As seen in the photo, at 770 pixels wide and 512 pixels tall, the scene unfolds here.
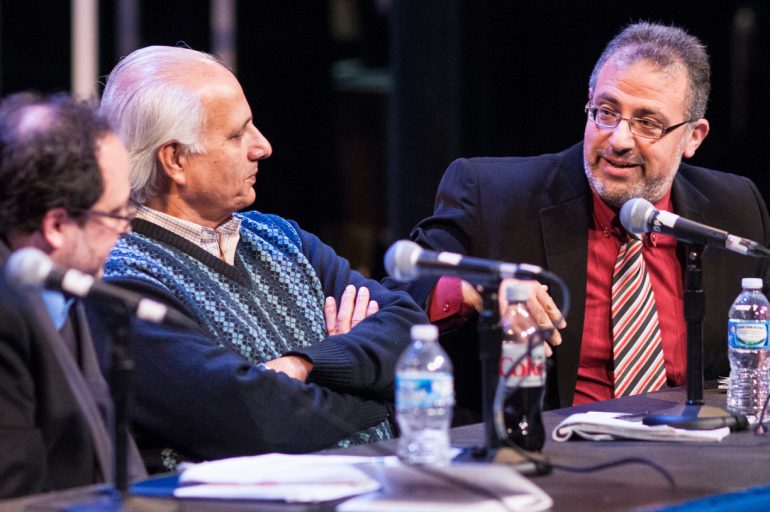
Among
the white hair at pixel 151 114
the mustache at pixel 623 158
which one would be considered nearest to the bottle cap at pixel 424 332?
the white hair at pixel 151 114

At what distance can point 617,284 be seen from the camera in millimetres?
3447

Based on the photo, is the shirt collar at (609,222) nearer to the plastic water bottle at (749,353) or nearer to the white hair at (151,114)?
the plastic water bottle at (749,353)

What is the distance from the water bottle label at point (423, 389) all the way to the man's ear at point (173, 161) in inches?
44.4

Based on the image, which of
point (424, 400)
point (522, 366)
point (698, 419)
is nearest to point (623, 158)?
point (698, 419)

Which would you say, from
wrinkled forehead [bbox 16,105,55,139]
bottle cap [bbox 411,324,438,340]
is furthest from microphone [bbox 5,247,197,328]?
bottle cap [bbox 411,324,438,340]

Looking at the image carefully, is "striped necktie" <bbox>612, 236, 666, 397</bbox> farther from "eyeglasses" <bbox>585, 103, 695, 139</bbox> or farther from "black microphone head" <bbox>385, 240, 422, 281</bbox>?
"black microphone head" <bbox>385, 240, 422, 281</bbox>

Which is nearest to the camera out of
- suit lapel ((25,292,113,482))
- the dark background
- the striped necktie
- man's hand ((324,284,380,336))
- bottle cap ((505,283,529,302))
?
suit lapel ((25,292,113,482))

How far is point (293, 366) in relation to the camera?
276 centimetres

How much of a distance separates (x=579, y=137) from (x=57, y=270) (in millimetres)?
3769

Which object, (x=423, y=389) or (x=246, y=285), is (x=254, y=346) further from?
(x=423, y=389)

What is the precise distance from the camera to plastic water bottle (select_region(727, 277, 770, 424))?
275cm

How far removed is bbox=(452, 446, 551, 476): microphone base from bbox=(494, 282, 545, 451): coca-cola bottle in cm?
3

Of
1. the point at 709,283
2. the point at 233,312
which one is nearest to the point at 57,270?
the point at 233,312

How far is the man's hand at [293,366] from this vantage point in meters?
2.74
